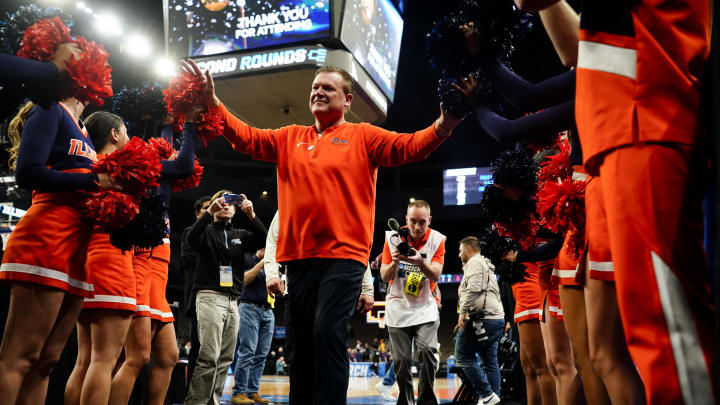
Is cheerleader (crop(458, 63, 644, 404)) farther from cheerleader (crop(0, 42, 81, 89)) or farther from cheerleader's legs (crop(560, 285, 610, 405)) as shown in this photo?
cheerleader (crop(0, 42, 81, 89))

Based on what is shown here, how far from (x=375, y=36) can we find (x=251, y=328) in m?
5.12

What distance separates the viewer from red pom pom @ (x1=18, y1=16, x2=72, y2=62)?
7.04 feet

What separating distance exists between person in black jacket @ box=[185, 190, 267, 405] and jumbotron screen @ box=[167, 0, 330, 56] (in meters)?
3.46

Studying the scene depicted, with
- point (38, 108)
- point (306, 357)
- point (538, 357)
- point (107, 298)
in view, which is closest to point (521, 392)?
point (538, 357)

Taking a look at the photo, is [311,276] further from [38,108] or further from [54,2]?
[54,2]

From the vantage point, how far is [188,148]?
9.45ft

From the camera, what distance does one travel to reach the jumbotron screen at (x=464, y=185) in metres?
18.8

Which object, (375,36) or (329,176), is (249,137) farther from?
(375,36)

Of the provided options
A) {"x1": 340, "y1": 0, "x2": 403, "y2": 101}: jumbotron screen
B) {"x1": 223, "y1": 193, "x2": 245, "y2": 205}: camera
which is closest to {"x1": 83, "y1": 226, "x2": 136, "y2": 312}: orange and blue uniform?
{"x1": 223, "y1": 193, "x2": 245, "y2": 205}: camera

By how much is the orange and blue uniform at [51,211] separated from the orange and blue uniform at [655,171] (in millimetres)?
2144

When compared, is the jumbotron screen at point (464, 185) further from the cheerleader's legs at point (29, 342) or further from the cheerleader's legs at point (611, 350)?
the cheerleader's legs at point (611, 350)

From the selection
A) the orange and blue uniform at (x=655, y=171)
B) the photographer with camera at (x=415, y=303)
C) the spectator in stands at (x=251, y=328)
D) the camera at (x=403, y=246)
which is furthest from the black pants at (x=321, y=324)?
the spectator in stands at (x=251, y=328)

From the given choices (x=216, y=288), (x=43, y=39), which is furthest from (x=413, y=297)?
(x=43, y=39)

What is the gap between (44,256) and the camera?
7.75 feet
